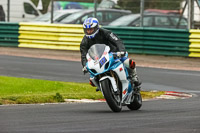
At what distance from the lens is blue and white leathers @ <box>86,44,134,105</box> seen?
936cm

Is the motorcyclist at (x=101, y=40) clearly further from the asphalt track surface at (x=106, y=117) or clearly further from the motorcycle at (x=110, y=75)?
the asphalt track surface at (x=106, y=117)

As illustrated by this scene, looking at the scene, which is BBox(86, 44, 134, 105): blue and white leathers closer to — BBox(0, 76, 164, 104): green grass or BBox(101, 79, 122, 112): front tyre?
BBox(101, 79, 122, 112): front tyre

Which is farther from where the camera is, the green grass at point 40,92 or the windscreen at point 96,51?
the green grass at point 40,92

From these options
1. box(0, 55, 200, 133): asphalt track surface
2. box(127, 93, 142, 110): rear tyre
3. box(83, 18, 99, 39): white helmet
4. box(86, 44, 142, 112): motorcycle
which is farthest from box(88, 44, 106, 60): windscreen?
box(127, 93, 142, 110): rear tyre

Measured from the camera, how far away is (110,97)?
29.8 ft

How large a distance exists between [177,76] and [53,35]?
718 cm

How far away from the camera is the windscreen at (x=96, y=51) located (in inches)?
376

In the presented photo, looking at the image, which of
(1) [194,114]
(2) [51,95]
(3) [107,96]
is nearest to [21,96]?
(2) [51,95]

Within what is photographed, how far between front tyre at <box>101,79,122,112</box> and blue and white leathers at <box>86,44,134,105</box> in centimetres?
6

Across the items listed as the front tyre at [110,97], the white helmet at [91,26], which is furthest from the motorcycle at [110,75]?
the white helmet at [91,26]

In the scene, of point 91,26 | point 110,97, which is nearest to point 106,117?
point 110,97

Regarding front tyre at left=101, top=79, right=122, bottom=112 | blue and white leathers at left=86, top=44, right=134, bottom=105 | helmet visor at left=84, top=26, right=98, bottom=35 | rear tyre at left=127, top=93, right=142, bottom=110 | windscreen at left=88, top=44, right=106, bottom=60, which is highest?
helmet visor at left=84, top=26, right=98, bottom=35

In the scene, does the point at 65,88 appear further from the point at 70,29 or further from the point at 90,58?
the point at 70,29

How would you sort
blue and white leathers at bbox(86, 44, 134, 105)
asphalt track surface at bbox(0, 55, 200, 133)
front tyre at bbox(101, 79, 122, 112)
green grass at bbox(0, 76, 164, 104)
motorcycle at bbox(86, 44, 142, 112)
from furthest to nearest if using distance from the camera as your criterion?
green grass at bbox(0, 76, 164, 104)
blue and white leathers at bbox(86, 44, 134, 105)
motorcycle at bbox(86, 44, 142, 112)
front tyre at bbox(101, 79, 122, 112)
asphalt track surface at bbox(0, 55, 200, 133)
